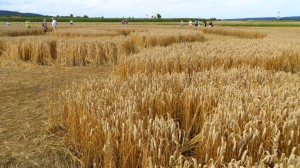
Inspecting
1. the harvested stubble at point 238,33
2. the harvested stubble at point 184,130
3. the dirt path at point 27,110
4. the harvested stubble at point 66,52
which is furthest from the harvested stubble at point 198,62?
the harvested stubble at point 238,33

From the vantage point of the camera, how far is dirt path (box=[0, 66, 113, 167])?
10.9 ft

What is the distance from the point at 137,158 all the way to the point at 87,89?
2070 millimetres

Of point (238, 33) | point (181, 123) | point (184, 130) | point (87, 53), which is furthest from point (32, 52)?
point (238, 33)

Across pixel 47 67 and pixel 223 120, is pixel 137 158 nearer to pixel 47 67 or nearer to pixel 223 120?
pixel 223 120

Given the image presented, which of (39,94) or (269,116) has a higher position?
(269,116)

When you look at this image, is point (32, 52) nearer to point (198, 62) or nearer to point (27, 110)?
point (27, 110)

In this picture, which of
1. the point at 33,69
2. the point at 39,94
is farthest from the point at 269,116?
the point at 33,69

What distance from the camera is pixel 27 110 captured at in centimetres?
514

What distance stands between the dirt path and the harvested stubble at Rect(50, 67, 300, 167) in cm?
38

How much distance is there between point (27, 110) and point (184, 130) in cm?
320

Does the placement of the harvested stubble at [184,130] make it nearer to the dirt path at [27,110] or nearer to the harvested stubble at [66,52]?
the dirt path at [27,110]

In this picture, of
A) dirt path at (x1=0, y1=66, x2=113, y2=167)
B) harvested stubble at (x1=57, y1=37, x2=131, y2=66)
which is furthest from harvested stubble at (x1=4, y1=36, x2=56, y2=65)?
dirt path at (x1=0, y1=66, x2=113, y2=167)

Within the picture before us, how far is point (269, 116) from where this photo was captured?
2.96 metres

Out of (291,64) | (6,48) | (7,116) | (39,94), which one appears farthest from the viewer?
(6,48)
